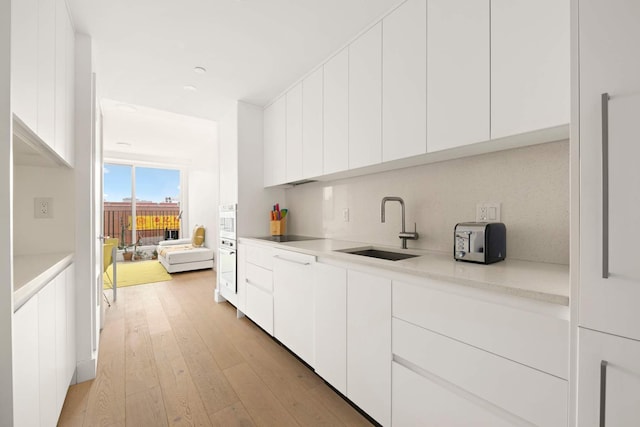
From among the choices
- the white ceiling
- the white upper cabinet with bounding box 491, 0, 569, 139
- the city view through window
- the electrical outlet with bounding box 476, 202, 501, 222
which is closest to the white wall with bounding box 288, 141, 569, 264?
the electrical outlet with bounding box 476, 202, 501, 222

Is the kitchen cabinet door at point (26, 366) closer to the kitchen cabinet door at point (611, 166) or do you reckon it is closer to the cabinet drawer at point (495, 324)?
the cabinet drawer at point (495, 324)

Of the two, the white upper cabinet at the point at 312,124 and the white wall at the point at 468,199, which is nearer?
the white wall at the point at 468,199

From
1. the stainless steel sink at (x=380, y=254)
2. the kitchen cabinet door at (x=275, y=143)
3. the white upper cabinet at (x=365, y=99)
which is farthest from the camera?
the kitchen cabinet door at (x=275, y=143)

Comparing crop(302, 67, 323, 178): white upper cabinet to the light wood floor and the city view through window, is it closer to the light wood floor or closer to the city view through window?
the light wood floor

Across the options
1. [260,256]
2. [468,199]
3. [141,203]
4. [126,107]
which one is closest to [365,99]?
[468,199]

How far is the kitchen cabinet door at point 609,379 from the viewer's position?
0.67 m

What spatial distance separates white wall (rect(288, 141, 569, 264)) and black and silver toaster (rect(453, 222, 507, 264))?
0.49 feet

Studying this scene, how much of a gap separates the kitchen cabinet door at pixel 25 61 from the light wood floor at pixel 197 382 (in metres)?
1.59

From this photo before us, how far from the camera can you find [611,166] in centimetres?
70

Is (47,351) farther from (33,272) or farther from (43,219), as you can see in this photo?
(43,219)

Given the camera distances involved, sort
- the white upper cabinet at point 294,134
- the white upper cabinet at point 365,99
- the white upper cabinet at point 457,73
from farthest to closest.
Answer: the white upper cabinet at point 294,134
the white upper cabinet at point 365,99
the white upper cabinet at point 457,73

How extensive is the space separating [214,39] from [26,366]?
2.15m

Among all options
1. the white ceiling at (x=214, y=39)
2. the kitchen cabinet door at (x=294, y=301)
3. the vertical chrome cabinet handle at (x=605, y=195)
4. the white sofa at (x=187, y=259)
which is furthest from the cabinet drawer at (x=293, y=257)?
the white sofa at (x=187, y=259)

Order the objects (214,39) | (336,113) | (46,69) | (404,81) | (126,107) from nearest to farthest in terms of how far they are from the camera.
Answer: (46,69) → (404,81) → (214,39) → (336,113) → (126,107)
